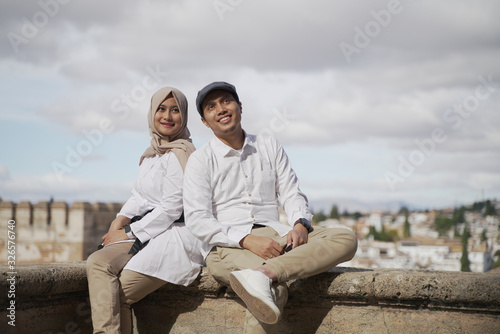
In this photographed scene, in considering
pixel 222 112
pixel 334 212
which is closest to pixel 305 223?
pixel 222 112

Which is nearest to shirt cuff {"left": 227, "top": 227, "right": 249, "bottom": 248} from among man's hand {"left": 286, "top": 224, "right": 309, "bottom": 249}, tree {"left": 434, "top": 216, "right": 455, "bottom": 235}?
man's hand {"left": 286, "top": 224, "right": 309, "bottom": 249}

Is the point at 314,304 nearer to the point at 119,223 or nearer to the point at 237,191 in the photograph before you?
the point at 237,191

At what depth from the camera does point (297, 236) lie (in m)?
3.00

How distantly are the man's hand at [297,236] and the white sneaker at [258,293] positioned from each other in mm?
349

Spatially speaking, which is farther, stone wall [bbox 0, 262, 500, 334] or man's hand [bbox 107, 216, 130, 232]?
man's hand [bbox 107, 216, 130, 232]

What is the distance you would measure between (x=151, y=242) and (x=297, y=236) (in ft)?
3.02

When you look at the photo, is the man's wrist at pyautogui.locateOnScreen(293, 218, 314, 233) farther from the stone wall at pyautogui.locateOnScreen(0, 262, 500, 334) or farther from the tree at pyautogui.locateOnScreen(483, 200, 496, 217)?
the tree at pyautogui.locateOnScreen(483, 200, 496, 217)

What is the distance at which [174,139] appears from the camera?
3.82 meters

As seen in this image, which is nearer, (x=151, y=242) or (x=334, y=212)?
(x=151, y=242)

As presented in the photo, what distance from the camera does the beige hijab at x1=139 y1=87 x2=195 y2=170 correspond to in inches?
144

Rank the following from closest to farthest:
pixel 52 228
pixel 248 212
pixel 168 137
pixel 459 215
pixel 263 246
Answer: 1. pixel 263 246
2. pixel 248 212
3. pixel 168 137
4. pixel 52 228
5. pixel 459 215

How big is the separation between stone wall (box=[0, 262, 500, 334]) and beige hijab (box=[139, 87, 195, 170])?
877 mm

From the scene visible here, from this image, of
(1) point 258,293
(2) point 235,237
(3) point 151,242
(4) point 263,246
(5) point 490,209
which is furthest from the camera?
(5) point 490,209

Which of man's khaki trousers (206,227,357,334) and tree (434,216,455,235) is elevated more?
man's khaki trousers (206,227,357,334)
